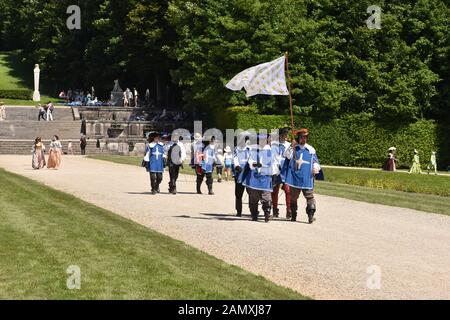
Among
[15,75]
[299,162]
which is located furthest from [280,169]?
[15,75]

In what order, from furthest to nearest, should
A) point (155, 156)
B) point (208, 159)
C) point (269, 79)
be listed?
1. point (208, 159)
2. point (155, 156)
3. point (269, 79)

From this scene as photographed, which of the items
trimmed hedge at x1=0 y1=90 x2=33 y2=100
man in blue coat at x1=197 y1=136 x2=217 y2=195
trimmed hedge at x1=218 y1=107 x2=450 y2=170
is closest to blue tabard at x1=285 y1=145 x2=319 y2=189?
man in blue coat at x1=197 y1=136 x2=217 y2=195

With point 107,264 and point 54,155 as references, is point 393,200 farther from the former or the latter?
point 54,155

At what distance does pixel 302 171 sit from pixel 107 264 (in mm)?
7707

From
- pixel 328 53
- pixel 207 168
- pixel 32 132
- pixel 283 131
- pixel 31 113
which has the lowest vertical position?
pixel 207 168

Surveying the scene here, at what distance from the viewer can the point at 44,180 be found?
31656 mm

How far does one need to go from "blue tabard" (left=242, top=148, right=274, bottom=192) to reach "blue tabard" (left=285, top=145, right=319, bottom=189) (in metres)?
0.49

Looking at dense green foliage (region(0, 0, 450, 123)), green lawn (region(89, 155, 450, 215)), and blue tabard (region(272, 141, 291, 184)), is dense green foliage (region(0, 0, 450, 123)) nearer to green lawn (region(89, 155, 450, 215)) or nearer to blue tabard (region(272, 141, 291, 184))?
green lawn (region(89, 155, 450, 215))

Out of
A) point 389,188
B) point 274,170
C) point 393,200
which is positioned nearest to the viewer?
point 274,170

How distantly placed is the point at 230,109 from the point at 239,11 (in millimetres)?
6776

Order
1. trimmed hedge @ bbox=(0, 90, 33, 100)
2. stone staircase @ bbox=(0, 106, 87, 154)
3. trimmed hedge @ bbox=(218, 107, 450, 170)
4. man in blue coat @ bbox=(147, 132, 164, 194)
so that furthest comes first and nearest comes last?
1. trimmed hedge @ bbox=(0, 90, 33, 100)
2. trimmed hedge @ bbox=(218, 107, 450, 170)
3. stone staircase @ bbox=(0, 106, 87, 154)
4. man in blue coat @ bbox=(147, 132, 164, 194)

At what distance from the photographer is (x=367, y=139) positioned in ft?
195

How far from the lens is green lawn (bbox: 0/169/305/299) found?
34.8ft
